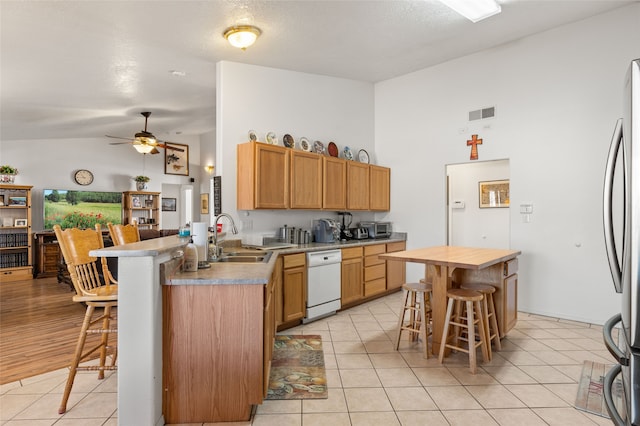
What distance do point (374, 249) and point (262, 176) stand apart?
1861mm

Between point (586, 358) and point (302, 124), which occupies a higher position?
point (302, 124)

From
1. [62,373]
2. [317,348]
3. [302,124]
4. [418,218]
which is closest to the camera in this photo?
[62,373]

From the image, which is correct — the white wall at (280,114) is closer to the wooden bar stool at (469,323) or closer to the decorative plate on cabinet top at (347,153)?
the decorative plate on cabinet top at (347,153)

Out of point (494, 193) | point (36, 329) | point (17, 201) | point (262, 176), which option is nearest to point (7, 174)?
point (17, 201)

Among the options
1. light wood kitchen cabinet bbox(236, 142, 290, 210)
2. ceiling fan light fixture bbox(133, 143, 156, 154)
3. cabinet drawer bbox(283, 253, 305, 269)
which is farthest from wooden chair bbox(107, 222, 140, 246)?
ceiling fan light fixture bbox(133, 143, 156, 154)

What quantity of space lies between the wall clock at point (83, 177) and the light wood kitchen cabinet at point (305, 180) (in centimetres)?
642

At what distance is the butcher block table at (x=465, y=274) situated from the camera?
3021mm

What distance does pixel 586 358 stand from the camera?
3094 millimetres

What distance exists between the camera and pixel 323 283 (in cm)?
419

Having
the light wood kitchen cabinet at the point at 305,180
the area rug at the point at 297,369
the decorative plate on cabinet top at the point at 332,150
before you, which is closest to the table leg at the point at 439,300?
the area rug at the point at 297,369

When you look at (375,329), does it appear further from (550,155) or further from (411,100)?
(411,100)

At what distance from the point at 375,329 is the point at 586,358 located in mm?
1825

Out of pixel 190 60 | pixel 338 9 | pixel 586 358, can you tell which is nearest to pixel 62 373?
pixel 190 60

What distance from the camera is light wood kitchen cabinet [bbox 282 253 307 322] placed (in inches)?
148
